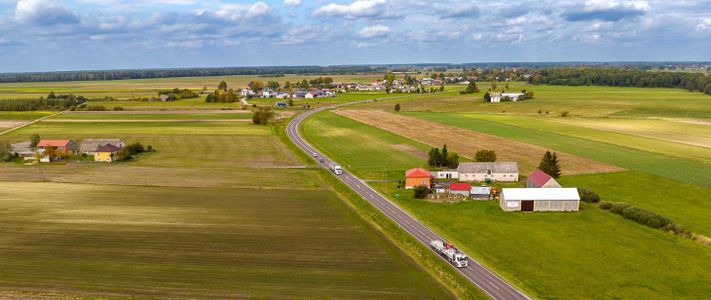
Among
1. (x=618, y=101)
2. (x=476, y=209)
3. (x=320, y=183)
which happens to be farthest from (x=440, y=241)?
(x=618, y=101)

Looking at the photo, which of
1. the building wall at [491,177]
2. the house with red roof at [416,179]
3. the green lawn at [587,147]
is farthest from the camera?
the green lawn at [587,147]

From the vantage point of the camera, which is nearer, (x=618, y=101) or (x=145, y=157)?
(x=145, y=157)

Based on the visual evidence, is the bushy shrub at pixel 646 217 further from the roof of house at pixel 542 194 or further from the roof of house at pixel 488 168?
the roof of house at pixel 488 168

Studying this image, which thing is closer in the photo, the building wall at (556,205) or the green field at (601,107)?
the building wall at (556,205)

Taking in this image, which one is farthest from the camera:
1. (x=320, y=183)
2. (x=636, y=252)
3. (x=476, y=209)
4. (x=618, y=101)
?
(x=618, y=101)

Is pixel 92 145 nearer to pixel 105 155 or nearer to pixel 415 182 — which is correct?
pixel 105 155

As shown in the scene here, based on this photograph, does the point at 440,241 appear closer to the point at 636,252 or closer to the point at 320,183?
the point at 636,252

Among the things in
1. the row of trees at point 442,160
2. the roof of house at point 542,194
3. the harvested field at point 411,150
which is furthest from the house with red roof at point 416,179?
the harvested field at point 411,150

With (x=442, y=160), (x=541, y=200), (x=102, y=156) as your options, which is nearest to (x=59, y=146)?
(x=102, y=156)
